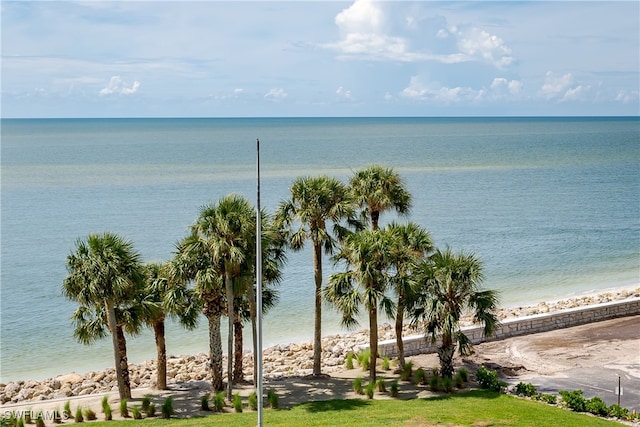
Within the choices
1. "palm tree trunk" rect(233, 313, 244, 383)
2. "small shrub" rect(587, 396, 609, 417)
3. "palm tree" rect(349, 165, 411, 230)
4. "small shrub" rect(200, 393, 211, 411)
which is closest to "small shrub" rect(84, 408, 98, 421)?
"small shrub" rect(200, 393, 211, 411)

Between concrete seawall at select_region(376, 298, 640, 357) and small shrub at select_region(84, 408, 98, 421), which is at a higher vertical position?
concrete seawall at select_region(376, 298, 640, 357)

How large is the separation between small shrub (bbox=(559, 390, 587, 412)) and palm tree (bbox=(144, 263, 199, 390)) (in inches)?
451

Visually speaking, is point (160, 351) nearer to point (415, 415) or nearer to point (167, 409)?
point (167, 409)

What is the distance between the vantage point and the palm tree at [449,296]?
75.3ft

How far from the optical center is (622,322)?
31266mm

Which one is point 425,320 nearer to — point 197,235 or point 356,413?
point 356,413

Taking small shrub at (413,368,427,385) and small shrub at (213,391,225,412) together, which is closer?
small shrub at (213,391,225,412)

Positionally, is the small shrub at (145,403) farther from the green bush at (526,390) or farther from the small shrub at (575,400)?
the small shrub at (575,400)

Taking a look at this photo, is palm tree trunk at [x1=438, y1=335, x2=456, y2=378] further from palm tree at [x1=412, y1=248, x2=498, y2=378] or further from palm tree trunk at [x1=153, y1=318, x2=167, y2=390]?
palm tree trunk at [x1=153, y1=318, x2=167, y2=390]

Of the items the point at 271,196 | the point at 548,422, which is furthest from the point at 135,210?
the point at 548,422

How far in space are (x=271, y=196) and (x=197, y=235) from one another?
5790 centimetres

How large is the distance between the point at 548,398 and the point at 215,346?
10.2 metres

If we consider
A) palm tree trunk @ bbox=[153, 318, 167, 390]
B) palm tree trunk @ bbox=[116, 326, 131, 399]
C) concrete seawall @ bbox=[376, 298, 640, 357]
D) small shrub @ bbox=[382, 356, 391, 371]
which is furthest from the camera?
concrete seawall @ bbox=[376, 298, 640, 357]

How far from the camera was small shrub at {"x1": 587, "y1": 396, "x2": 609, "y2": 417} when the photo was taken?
68.3ft
